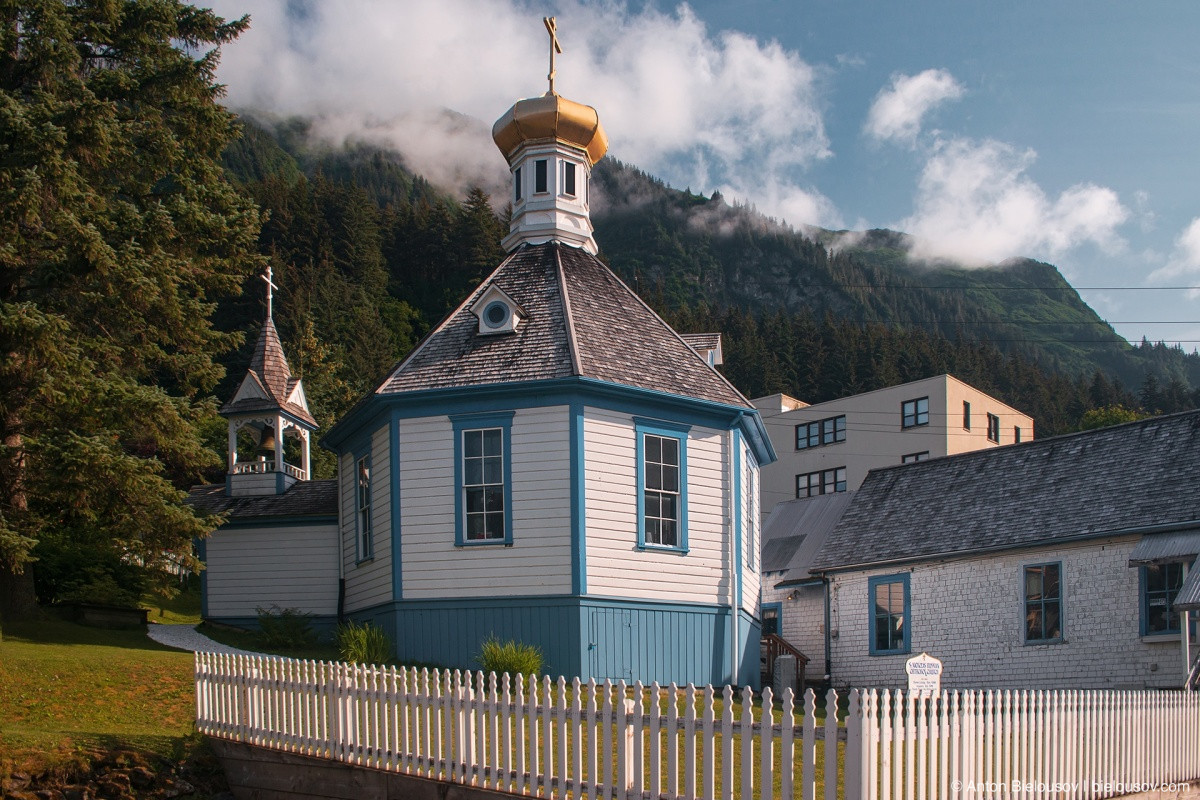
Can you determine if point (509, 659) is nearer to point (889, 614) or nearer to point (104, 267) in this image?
point (104, 267)

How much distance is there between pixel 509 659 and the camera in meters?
18.3

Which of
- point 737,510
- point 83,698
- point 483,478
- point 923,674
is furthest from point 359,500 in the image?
point 923,674

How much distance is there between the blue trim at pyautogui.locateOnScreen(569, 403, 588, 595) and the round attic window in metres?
2.93

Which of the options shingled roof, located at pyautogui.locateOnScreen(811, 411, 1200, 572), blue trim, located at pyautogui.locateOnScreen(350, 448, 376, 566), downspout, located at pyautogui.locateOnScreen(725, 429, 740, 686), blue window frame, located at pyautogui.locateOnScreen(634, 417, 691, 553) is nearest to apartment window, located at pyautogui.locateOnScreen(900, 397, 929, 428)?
shingled roof, located at pyautogui.locateOnScreen(811, 411, 1200, 572)

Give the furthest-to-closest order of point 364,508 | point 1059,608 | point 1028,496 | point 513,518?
point 1028,496
point 364,508
point 1059,608
point 513,518

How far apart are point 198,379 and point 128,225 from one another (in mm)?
3663

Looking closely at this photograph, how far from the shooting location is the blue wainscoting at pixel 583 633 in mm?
20047

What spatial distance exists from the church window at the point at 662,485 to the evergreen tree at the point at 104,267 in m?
7.59

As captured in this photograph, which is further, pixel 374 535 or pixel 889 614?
pixel 889 614

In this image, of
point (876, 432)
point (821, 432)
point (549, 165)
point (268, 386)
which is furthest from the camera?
point (821, 432)

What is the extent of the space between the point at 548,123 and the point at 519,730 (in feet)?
57.8

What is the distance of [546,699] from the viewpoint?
34.7 feet

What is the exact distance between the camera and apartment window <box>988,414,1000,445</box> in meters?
57.8

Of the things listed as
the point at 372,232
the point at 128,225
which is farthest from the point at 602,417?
the point at 372,232
